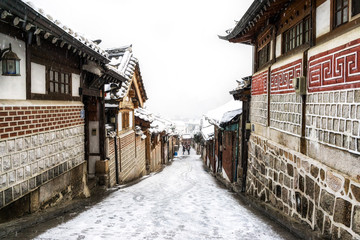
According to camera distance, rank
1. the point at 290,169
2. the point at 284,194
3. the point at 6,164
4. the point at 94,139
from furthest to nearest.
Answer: the point at 94,139 → the point at 284,194 → the point at 290,169 → the point at 6,164

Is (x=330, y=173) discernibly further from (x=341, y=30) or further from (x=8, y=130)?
(x=8, y=130)

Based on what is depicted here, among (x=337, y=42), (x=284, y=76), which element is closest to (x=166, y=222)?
(x=284, y=76)

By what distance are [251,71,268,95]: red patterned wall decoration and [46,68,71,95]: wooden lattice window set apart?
662cm

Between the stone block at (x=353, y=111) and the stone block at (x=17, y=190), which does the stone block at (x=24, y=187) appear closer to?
the stone block at (x=17, y=190)

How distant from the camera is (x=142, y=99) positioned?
72.9ft

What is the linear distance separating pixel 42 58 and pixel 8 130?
7.26ft

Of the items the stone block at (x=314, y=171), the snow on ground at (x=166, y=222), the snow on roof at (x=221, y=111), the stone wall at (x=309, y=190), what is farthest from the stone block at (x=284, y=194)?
the snow on roof at (x=221, y=111)

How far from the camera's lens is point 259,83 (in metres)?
10.5

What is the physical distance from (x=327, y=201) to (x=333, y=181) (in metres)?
0.45

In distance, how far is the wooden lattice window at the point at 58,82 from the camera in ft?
24.1

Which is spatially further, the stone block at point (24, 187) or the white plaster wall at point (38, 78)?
the white plaster wall at point (38, 78)

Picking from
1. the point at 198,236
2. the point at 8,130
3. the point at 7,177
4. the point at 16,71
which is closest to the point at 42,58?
the point at 16,71

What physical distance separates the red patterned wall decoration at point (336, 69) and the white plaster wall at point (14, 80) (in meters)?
6.32

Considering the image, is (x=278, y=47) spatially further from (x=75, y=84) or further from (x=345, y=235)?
(x=75, y=84)
